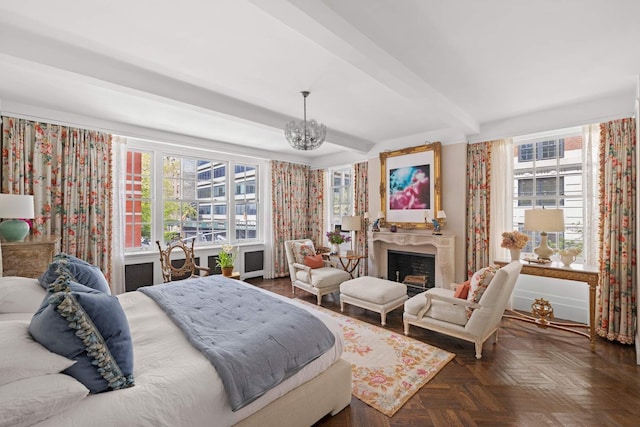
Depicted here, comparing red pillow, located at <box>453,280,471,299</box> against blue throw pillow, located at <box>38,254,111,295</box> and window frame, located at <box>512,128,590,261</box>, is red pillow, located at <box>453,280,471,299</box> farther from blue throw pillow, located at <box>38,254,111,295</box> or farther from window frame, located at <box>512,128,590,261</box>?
blue throw pillow, located at <box>38,254,111,295</box>

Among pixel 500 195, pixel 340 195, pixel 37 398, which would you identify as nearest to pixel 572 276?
pixel 500 195

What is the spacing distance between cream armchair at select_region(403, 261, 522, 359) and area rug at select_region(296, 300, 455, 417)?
242mm

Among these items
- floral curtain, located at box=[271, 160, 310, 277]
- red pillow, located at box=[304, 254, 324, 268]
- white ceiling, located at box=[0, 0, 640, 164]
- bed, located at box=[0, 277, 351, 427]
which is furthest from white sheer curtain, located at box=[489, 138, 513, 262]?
floral curtain, located at box=[271, 160, 310, 277]

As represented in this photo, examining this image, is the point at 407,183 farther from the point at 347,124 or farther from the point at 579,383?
the point at 579,383

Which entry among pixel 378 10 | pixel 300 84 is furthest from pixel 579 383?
pixel 300 84

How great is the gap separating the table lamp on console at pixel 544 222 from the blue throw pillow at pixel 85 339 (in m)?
3.95

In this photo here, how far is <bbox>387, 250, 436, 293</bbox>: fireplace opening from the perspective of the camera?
4.75 metres

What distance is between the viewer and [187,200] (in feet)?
17.0

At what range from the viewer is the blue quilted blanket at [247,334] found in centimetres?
148

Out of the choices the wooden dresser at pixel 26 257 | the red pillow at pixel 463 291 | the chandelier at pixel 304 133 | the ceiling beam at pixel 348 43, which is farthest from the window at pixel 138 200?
the red pillow at pixel 463 291

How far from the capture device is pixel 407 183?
490 cm

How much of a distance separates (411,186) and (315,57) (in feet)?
10.0

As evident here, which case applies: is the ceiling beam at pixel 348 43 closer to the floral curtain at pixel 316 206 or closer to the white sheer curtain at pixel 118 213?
the floral curtain at pixel 316 206

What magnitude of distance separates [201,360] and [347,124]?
12.0 ft
